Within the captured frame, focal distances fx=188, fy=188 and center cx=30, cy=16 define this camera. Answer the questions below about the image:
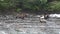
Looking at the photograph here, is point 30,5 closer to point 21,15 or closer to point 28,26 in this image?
point 21,15

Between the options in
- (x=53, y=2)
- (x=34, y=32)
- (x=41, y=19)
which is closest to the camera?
(x=34, y=32)

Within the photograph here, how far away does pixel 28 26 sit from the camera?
13.2 ft

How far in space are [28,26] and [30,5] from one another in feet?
1.86

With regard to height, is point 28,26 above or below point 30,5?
below

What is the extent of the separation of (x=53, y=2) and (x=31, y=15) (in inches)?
25.5

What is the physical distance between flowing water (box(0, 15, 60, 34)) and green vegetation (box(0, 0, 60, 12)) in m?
0.24

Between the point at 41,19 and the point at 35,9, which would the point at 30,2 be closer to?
the point at 35,9

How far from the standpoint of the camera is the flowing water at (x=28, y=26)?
12.8 feet

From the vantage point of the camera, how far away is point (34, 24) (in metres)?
4.06

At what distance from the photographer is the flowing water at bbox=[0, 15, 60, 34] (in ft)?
12.8

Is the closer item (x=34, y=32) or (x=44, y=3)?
(x=34, y=32)

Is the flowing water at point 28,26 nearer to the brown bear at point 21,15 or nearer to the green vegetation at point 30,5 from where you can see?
the brown bear at point 21,15

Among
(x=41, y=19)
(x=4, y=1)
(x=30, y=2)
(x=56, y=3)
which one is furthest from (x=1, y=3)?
(x=56, y=3)

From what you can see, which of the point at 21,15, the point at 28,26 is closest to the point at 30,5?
the point at 21,15
